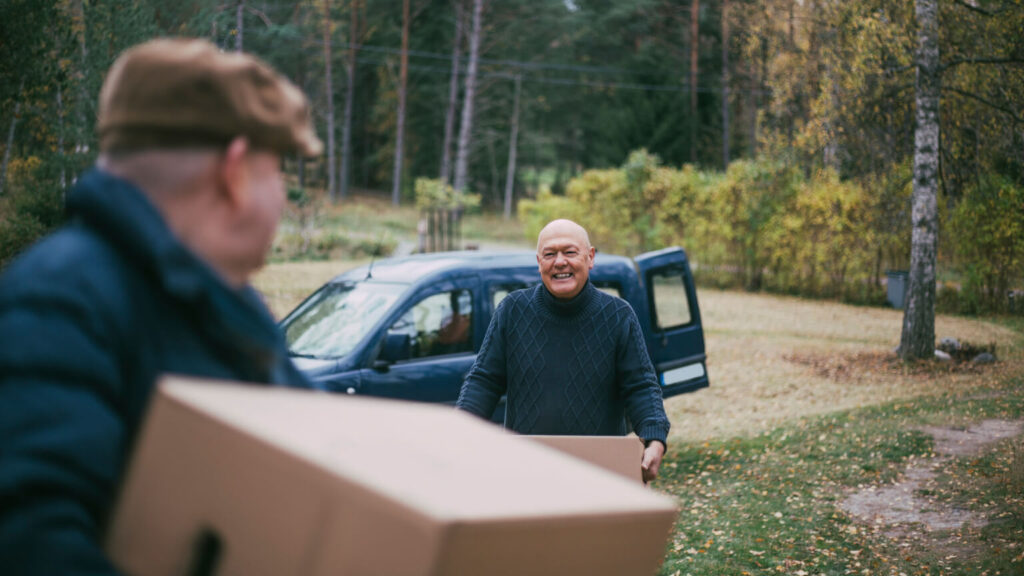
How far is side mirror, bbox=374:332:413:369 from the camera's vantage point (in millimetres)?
7898

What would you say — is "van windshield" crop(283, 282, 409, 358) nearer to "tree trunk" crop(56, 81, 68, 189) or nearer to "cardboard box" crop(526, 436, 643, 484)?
"tree trunk" crop(56, 81, 68, 189)

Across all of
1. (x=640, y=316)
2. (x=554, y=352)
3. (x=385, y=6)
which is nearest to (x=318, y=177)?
(x=385, y=6)

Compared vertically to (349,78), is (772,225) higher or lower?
lower

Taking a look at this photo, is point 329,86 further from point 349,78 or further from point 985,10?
point 985,10

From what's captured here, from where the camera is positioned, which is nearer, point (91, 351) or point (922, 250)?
point (91, 351)

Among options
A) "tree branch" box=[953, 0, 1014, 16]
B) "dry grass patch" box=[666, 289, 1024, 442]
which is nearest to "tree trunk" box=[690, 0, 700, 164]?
"dry grass patch" box=[666, 289, 1024, 442]

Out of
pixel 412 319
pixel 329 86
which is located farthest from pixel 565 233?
pixel 329 86

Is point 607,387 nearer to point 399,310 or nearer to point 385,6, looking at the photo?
point 399,310

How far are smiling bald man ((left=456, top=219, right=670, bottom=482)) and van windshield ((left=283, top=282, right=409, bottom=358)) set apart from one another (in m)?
3.70

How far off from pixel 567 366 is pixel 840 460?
6649 millimetres

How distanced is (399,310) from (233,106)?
681 centimetres

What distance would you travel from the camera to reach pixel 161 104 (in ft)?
4.56

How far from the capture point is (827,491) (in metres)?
8.99

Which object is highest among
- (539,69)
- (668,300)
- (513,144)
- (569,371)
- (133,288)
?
(539,69)
